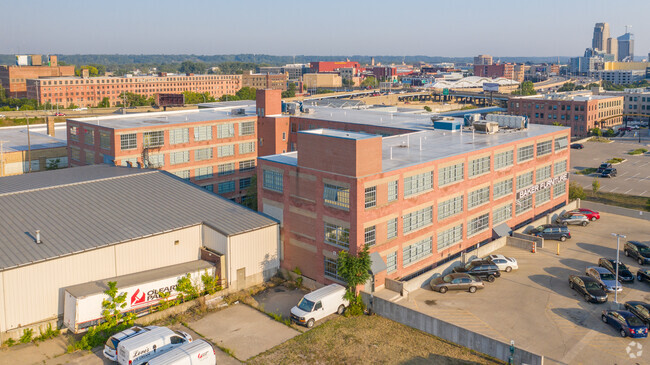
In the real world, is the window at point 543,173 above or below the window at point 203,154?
below

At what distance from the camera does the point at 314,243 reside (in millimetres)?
45969

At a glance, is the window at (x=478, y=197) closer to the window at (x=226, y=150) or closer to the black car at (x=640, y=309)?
the black car at (x=640, y=309)

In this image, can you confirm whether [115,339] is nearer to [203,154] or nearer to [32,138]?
[203,154]

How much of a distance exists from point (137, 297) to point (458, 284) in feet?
80.9

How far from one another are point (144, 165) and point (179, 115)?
15.8m

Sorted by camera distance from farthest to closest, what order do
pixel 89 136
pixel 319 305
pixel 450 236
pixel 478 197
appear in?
pixel 89 136
pixel 478 197
pixel 450 236
pixel 319 305

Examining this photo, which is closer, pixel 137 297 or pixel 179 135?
pixel 137 297

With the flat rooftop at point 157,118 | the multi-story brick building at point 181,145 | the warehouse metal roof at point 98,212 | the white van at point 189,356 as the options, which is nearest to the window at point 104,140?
the multi-story brick building at point 181,145

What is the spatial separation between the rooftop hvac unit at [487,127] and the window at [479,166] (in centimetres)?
978

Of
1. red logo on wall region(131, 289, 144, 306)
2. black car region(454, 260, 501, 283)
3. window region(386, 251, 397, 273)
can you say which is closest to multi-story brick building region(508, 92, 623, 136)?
black car region(454, 260, 501, 283)

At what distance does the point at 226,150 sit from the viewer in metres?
78.1

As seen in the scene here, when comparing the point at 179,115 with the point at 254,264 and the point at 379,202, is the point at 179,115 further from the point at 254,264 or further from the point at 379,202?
the point at 379,202

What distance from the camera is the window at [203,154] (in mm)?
75250

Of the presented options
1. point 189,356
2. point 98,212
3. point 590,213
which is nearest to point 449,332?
point 189,356
